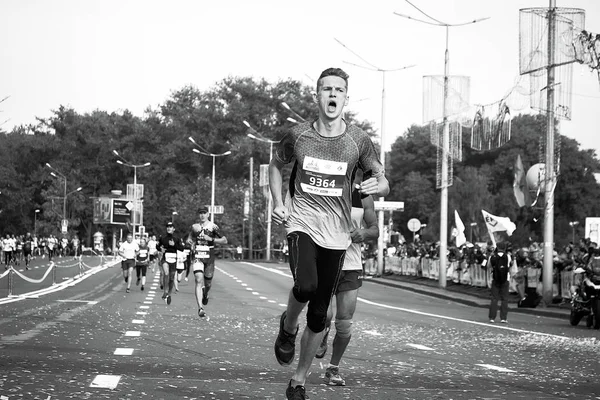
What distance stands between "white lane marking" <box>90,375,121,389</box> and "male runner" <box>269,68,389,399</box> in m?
1.71

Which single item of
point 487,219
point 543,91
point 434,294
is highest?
point 543,91

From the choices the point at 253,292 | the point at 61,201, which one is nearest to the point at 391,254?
the point at 253,292

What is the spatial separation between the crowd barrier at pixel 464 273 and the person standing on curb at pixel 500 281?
454 centimetres

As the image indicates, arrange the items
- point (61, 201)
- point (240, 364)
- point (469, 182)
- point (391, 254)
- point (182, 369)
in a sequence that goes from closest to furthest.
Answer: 1. point (182, 369)
2. point (240, 364)
3. point (391, 254)
4. point (469, 182)
5. point (61, 201)

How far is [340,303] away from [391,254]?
Result: 49327mm

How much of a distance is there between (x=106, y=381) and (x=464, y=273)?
33.7 metres

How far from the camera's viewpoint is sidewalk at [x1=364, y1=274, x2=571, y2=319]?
96.1 feet

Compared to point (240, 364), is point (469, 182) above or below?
above

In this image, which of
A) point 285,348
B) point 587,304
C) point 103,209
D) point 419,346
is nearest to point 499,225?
point 587,304

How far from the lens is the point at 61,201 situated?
11588 cm

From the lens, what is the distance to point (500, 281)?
83.5 ft

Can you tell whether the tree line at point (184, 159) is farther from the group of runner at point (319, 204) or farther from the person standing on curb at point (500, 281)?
the group of runner at point (319, 204)

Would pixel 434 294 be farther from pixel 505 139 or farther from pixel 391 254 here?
pixel 391 254

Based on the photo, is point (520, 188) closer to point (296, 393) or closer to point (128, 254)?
point (128, 254)
